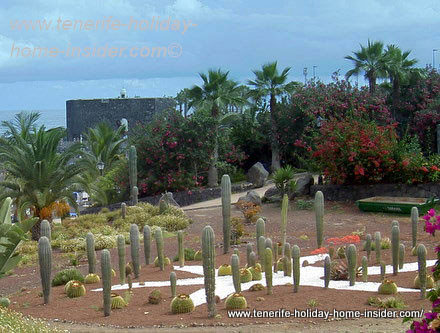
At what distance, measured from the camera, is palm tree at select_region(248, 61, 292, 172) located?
115ft

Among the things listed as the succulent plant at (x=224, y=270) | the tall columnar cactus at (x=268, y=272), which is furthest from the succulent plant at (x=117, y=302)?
the succulent plant at (x=224, y=270)

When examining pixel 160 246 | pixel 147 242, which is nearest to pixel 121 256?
pixel 160 246

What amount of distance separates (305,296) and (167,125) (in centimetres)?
2109

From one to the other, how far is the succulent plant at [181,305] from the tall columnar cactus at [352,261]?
2.86m

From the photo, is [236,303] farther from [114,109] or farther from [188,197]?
[114,109]

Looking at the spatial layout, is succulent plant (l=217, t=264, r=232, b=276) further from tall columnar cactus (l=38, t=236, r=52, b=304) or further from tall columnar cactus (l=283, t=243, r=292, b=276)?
tall columnar cactus (l=38, t=236, r=52, b=304)

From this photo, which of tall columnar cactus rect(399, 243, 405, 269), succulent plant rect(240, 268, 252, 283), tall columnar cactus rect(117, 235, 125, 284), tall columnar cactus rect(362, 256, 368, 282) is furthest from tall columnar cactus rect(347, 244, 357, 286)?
tall columnar cactus rect(117, 235, 125, 284)

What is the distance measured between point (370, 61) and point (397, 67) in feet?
6.17

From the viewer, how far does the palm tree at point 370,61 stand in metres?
36.6

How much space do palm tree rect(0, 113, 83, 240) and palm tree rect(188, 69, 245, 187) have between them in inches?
448

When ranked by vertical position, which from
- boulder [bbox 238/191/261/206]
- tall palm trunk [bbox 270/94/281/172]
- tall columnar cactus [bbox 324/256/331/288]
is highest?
tall palm trunk [bbox 270/94/281/172]

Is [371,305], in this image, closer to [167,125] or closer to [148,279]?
[148,279]

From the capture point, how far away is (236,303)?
11031mm

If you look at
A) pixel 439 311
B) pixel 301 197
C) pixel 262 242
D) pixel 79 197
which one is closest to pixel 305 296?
pixel 262 242
